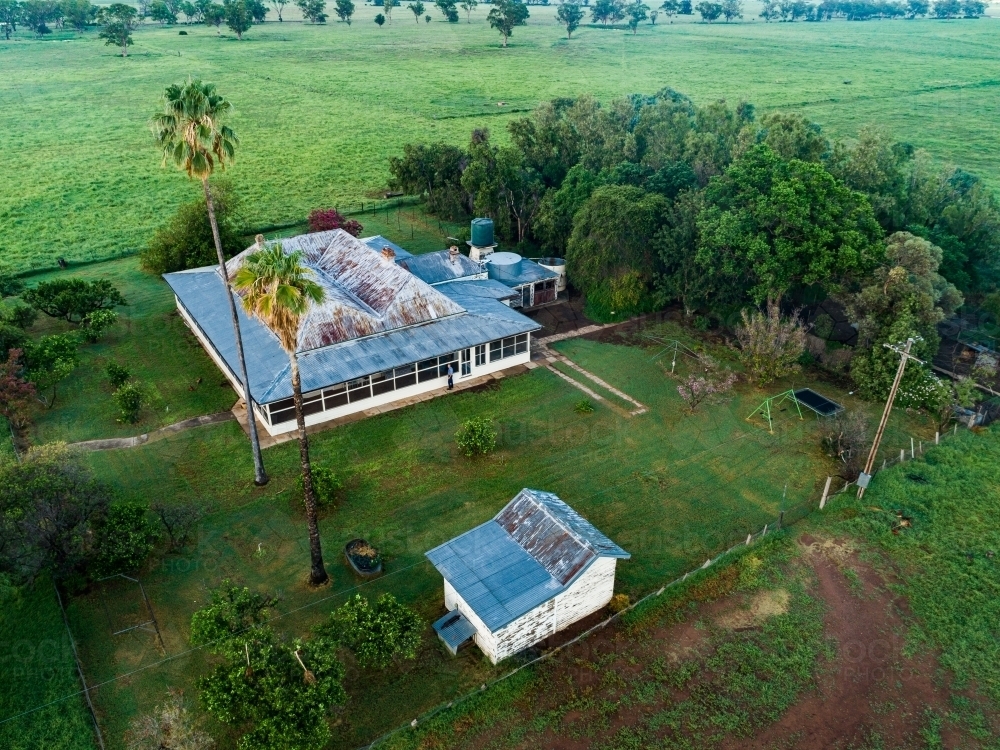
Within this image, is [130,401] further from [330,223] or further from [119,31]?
[119,31]

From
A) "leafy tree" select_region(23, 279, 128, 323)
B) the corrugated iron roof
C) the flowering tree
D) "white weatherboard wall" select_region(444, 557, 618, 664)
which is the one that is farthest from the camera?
"leafy tree" select_region(23, 279, 128, 323)

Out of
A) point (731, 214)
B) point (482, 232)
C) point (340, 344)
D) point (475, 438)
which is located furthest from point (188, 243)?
point (731, 214)

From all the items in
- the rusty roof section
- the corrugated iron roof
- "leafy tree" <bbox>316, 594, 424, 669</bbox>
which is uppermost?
the rusty roof section

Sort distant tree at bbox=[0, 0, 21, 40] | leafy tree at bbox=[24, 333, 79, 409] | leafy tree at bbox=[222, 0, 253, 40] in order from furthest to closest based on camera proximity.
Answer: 1. leafy tree at bbox=[222, 0, 253, 40]
2. distant tree at bbox=[0, 0, 21, 40]
3. leafy tree at bbox=[24, 333, 79, 409]

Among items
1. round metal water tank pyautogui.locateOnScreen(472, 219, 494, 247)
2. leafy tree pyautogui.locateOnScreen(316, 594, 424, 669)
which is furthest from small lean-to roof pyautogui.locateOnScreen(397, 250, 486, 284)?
leafy tree pyautogui.locateOnScreen(316, 594, 424, 669)

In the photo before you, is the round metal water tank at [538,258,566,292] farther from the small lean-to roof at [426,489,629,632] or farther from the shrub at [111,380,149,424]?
the shrub at [111,380,149,424]

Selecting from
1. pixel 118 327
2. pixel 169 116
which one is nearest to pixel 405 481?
pixel 169 116

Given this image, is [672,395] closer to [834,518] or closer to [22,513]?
[834,518]

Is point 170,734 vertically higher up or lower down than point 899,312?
lower down
